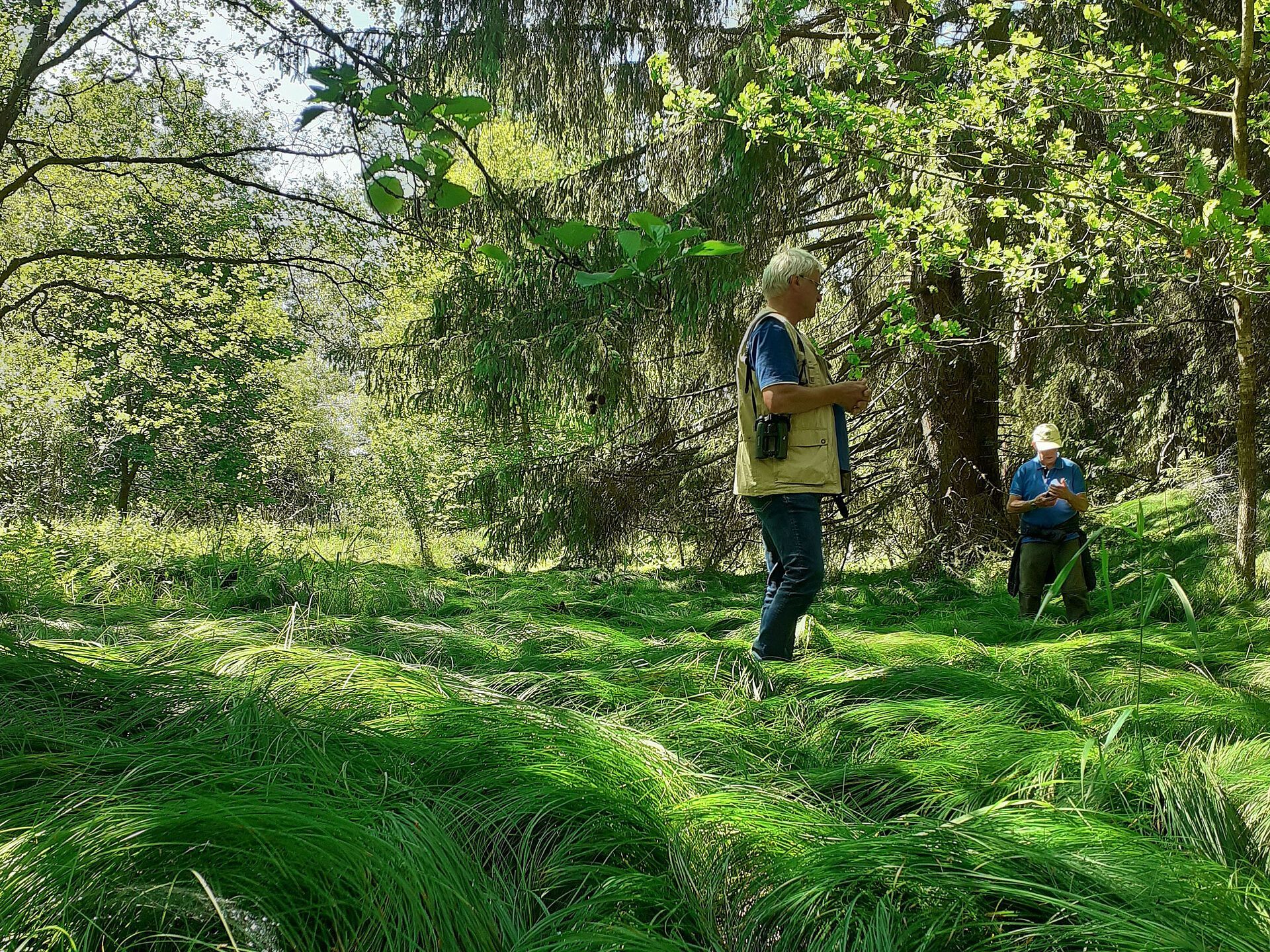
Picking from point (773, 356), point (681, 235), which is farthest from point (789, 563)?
point (681, 235)

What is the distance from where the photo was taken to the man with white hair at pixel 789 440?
2.95 metres

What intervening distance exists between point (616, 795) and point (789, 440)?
172 centimetres

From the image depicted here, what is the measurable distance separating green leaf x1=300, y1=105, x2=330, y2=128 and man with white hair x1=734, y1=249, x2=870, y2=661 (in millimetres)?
1925

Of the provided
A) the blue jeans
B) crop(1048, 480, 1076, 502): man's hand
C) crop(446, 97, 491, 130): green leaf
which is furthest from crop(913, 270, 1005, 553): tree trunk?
crop(446, 97, 491, 130): green leaf

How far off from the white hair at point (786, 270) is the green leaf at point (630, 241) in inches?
72.7

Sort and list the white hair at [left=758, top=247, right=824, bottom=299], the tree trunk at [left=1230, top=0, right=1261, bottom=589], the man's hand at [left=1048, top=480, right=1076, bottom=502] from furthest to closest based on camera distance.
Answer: the man's hand at [left=1048, top=480, right=1076, bottom=502] → the tree trunk at [left=1230, top=0, right=1261, bottom=589] → the white hair at [left=758, top=247, right=824, bottom=299]

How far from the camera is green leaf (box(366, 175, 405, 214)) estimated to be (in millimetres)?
1436

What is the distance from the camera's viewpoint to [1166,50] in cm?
522

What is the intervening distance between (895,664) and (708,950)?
208cm

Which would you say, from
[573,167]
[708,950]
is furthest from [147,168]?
[708,950]

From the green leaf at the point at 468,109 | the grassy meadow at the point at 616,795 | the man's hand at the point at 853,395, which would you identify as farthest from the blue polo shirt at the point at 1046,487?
the green leaf at the point at 468,109

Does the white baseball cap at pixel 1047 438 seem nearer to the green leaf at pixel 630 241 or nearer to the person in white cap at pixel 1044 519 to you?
the person in white cap at pixel 1044 519

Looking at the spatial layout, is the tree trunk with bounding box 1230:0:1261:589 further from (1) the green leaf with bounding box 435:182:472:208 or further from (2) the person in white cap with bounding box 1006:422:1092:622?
(1) the green leaf with bounding box 435:182:472:208

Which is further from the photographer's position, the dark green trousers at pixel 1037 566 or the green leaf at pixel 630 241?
the dark green trousers at pixel 1037 566
